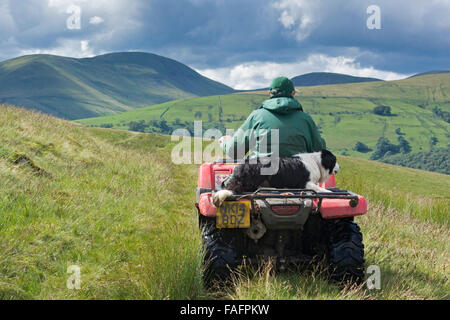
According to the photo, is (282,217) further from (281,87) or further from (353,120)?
(353,120)

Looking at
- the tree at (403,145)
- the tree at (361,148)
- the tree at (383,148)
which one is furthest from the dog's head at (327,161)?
the tree at (403,145)

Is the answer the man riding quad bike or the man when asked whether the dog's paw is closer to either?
the man riding quad bike

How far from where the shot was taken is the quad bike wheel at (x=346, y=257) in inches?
150

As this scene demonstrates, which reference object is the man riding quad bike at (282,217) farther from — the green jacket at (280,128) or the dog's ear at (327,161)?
the dog's ear at (327,161)

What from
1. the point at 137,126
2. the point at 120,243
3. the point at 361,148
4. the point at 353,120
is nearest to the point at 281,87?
the point at 120,243

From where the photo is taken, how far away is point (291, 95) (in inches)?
173

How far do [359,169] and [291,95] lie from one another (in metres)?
22.5

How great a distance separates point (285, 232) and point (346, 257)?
652 mm

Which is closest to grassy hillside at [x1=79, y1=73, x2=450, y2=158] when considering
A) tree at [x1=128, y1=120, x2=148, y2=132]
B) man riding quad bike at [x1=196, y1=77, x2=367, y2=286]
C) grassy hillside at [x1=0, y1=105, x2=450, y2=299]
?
tree at [x1=128, y1=120, x2=148, y2=132]

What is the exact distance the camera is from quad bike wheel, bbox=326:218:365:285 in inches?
150

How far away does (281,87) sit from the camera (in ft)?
14.1

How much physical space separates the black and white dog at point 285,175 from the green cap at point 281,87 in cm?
80

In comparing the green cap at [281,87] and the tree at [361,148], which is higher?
the green cap at [281,87]

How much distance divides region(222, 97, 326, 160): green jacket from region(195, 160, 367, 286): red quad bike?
0.63 meters
